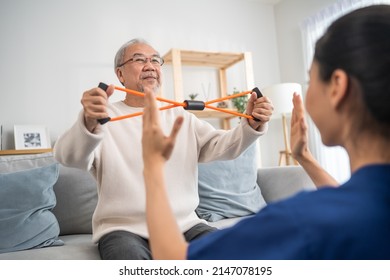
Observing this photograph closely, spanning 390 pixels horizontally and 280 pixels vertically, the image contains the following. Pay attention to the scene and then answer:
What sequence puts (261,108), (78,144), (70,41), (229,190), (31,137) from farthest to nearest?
(70,41), (31,137), (229,190), (261,108), (78,144)

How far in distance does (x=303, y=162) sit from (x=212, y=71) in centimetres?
281

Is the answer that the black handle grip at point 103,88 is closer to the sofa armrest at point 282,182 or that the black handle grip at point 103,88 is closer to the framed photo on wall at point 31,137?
the sofa armrest at point 282,182

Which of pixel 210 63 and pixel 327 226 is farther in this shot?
pixel 210 63

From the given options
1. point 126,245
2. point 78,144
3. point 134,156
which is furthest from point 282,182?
point 78,144

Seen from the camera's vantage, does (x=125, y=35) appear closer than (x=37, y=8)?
No

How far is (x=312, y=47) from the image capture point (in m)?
3.24

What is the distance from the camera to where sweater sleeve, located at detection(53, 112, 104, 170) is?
0.96 m

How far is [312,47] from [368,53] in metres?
2.96

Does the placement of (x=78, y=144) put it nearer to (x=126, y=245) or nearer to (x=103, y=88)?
(x=103, y=88)

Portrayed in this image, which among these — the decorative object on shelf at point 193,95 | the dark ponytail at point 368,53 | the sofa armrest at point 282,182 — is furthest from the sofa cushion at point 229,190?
the decorative object on shelf at point 193,95

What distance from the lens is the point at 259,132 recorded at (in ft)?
3.76
